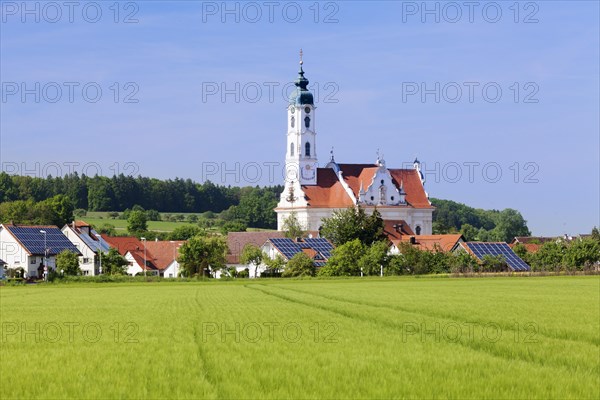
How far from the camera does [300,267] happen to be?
302 ft

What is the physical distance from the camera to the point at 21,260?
105 meters

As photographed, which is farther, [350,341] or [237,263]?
[237,263]

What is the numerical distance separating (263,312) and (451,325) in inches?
362

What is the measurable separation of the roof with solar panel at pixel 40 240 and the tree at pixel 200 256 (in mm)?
17503

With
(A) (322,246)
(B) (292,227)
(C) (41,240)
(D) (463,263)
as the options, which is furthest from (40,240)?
(D) (463,263)

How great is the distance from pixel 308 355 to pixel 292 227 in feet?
346

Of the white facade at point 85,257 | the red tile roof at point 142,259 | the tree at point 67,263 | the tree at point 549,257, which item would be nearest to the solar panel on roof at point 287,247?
the red tile roof at point 142,259

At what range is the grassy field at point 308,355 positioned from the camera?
49.0 feet

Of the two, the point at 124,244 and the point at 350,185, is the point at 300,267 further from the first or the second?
the point at 350,185

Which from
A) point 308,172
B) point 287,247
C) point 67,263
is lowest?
point 67,263

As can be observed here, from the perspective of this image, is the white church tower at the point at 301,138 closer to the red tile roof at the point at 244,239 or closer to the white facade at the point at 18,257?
the red tile roof at the point at 244,239

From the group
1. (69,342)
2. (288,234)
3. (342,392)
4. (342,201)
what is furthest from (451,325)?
(342,201)

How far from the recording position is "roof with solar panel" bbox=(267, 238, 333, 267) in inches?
4017

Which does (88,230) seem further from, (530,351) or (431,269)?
(530,351)
